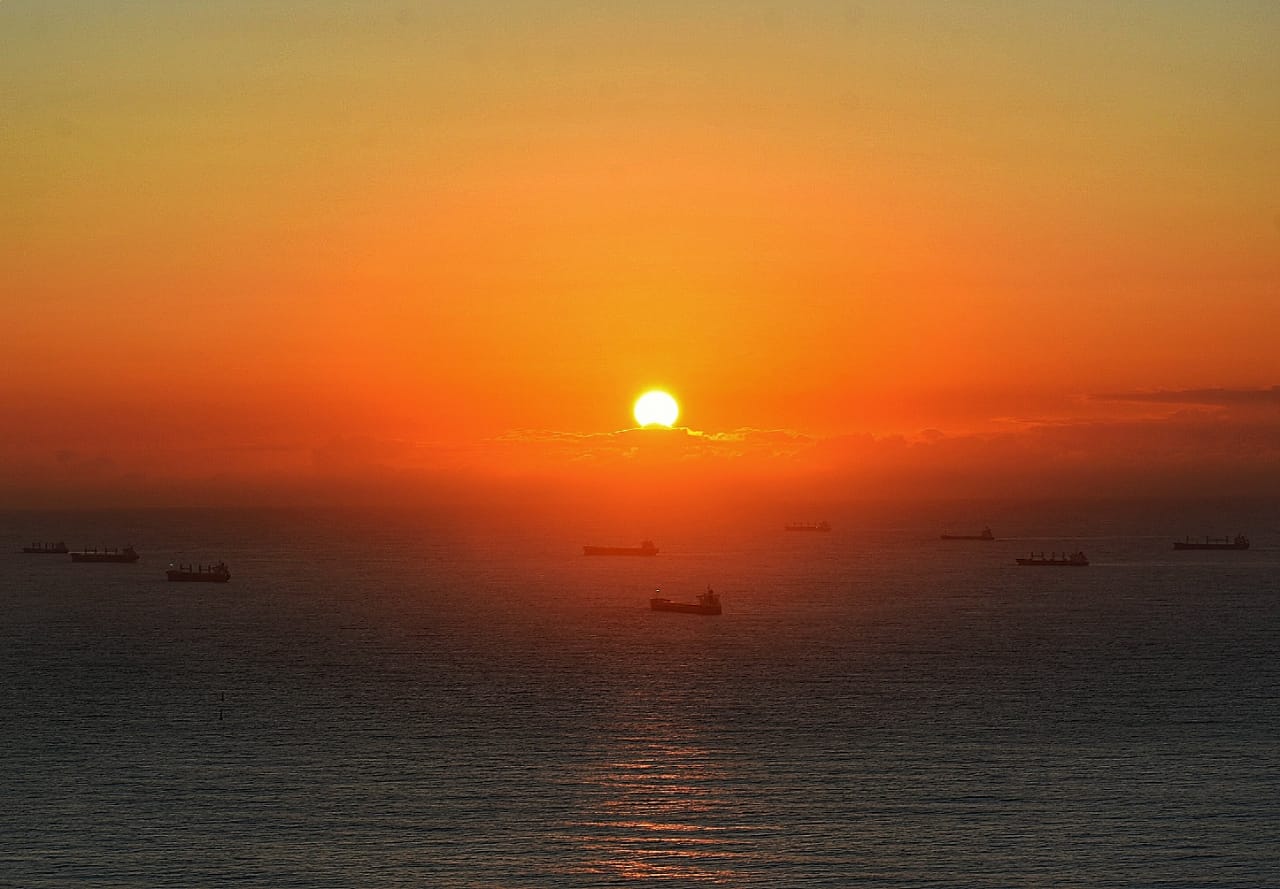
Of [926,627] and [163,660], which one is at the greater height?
[926,627]

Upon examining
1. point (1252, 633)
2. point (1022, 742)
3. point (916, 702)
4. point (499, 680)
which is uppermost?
point (1252, 633)

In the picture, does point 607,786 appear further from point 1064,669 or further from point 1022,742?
point 1064,669

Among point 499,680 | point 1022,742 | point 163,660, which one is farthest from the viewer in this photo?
point 163,660

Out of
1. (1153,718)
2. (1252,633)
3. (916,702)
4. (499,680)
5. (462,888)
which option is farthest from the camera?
(1252,633)

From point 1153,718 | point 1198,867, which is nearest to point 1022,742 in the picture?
point 1153,718

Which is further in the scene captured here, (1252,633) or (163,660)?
(1252,633)

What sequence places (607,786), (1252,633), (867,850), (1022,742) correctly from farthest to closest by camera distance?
(1252,633)
(1022,742)
(607,786)
(867,850)

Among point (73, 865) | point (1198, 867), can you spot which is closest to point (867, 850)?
point (1198, 867)

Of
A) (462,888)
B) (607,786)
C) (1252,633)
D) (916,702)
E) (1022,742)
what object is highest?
(1252,633)

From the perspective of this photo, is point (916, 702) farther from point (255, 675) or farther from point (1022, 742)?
point (255, 675)
